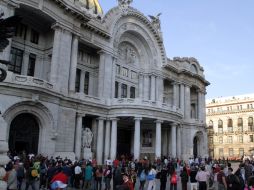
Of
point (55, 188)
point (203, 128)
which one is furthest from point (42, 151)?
point (203, 128)

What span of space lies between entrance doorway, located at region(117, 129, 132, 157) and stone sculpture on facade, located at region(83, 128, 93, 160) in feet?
25.9

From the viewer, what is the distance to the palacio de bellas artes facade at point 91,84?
27078 mm

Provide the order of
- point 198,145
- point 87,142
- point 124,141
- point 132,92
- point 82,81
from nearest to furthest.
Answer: point 87,142, point 82,81, point 124,141, point 132,92, point 198,145

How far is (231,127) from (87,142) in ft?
204

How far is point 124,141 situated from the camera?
42.2 m

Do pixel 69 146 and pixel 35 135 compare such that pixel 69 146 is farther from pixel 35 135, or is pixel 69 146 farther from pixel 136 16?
pixel 136 16

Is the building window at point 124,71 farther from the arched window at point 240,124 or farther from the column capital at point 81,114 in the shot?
the arched window at point 240,124

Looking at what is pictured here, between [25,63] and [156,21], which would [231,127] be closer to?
[156,21]

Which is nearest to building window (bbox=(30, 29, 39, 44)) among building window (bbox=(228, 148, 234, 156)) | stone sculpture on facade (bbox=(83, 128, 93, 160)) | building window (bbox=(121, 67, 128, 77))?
stone sculpture on facade (bbox=(83, 128, 93, 160))

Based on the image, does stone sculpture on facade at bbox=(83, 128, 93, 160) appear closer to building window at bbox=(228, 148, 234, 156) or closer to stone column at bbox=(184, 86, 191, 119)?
stone column at bbox=(184, 86, 191, 119)

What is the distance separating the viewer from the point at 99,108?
114ft

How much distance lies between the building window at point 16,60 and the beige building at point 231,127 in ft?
212

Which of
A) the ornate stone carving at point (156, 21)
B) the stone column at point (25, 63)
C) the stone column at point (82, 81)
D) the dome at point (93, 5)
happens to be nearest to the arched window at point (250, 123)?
the ornate stone carving at point (156, 21)

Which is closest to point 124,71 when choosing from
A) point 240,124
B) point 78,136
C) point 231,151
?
point 78,136
